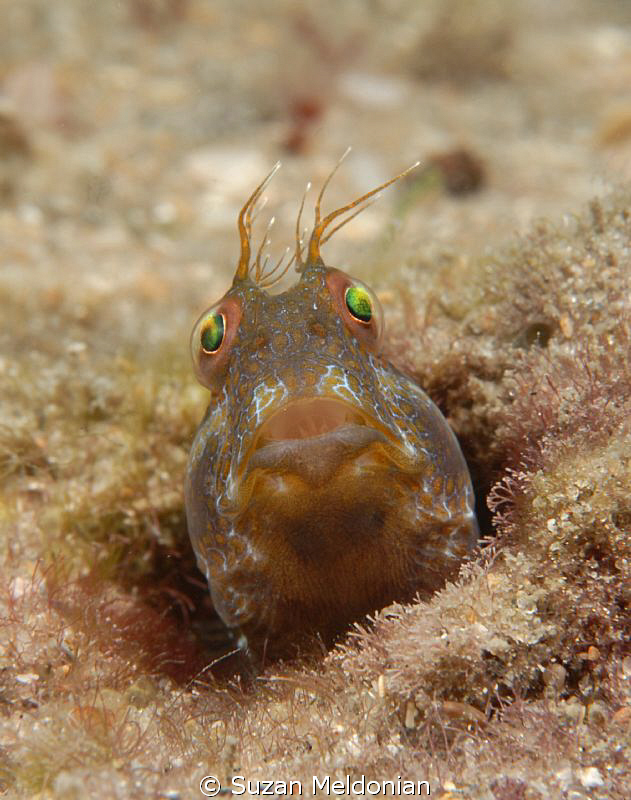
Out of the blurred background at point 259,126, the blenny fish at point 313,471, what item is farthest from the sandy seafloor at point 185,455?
the blenny fish at point 313,471

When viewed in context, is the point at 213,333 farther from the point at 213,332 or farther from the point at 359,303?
the point at 359,303

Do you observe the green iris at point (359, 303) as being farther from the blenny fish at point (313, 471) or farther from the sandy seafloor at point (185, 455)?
the sandy seafloor at point (185, 455)

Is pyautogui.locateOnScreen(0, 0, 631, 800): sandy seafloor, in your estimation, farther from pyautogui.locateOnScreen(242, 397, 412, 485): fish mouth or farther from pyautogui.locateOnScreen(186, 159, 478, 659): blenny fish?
pyautogui.locateOnScreen(242, 397, 412, 485): fish mouth

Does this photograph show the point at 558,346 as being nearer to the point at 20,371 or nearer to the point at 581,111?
the point at 20,371

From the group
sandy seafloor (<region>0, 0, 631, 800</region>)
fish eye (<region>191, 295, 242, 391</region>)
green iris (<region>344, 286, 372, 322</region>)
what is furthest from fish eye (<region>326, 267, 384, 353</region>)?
sandy seafloor (<region>0, 0, 631, 800</region>)

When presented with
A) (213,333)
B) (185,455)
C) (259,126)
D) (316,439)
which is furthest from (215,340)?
(259,126)

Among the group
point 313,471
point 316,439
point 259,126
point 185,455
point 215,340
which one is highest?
point 259,126
